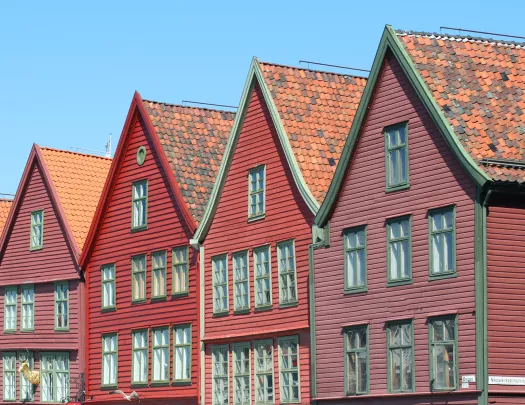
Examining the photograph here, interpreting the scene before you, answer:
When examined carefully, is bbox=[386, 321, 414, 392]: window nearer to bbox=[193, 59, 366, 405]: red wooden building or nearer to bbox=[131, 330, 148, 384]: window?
bbox=[193, 59, 366, 405]: red wooden building

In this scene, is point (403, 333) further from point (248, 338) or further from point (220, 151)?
point (220, 151)

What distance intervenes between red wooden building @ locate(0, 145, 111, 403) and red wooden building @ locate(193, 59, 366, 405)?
384 inches

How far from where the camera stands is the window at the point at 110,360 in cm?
5528

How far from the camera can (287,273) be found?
46094mm

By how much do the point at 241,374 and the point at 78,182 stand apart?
15831mm

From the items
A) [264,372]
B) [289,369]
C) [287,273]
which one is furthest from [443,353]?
[264,372]

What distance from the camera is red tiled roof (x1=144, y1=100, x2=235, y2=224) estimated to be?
170 ft

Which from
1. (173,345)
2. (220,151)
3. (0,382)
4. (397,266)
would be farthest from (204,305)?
(0,382)

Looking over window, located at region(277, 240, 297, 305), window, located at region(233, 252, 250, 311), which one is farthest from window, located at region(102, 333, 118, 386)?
window, located at region(277, 240, 297, 305)

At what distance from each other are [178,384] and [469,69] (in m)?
16.8

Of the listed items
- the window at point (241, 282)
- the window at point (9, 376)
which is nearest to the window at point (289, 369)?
the window at point (241, 282)

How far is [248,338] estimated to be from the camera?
47594mm

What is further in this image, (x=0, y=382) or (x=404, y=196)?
(x=0, y=382)

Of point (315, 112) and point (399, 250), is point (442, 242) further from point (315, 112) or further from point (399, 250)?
point (315, 112)
